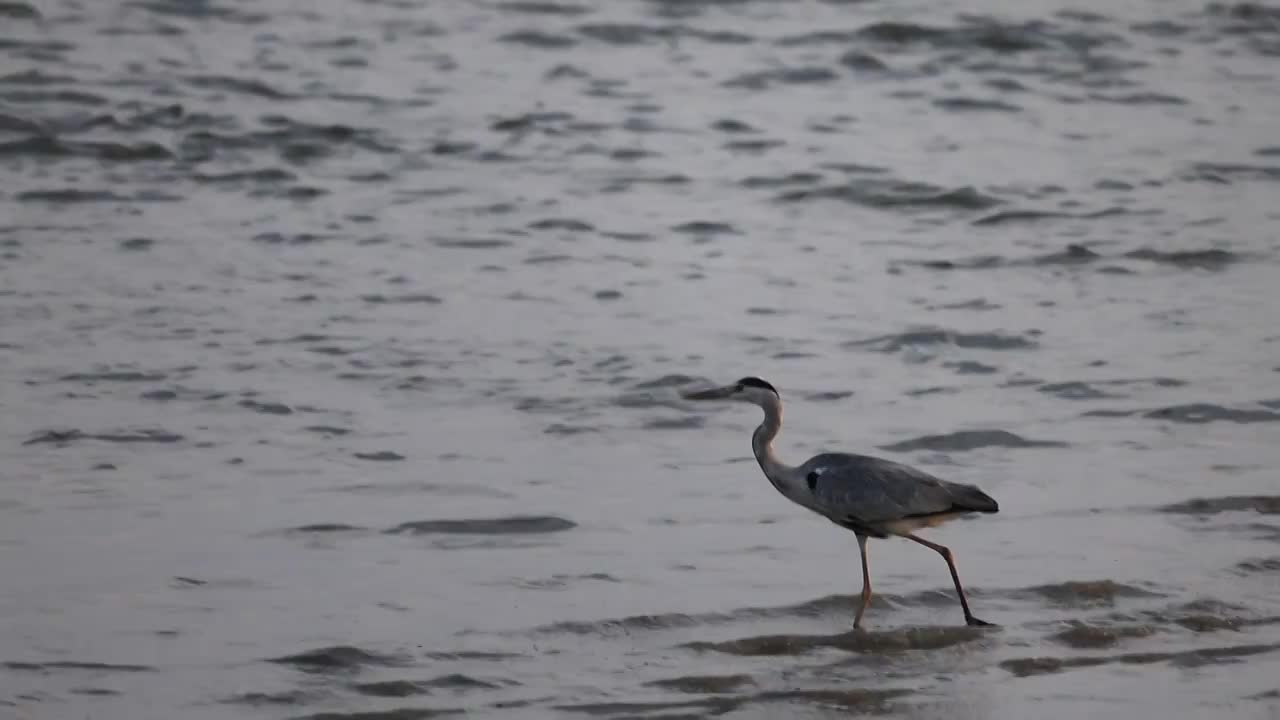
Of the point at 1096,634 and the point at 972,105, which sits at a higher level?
the point at 972,105

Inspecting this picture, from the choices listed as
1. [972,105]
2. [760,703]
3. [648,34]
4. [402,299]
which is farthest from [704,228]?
[760,703]

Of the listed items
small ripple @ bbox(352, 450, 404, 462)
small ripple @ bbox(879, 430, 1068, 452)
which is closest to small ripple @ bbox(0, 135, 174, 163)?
small ripple @ bbox(352, 450, 404, 462)

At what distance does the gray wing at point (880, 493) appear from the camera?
877cm

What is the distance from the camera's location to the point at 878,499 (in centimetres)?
882

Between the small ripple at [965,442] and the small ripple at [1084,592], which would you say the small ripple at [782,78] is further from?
the small ripple at [1084,592]

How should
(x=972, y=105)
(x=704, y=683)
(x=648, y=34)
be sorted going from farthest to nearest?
(x=648, y=34) → (x=972, y=105) → (x=704, y=683)

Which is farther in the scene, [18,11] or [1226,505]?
[18,11]

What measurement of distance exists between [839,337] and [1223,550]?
168 inches

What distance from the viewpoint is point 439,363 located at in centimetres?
1239

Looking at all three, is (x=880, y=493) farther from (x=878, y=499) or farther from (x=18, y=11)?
(x=18, y=11)

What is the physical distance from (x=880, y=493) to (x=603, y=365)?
154 inches

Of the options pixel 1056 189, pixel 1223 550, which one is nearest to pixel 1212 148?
pixel 1056 189

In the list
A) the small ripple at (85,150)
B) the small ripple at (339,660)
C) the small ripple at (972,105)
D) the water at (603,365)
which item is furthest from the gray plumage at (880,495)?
the small ripple at (972,105)

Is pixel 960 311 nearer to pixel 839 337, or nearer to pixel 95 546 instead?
pixel 839 337
